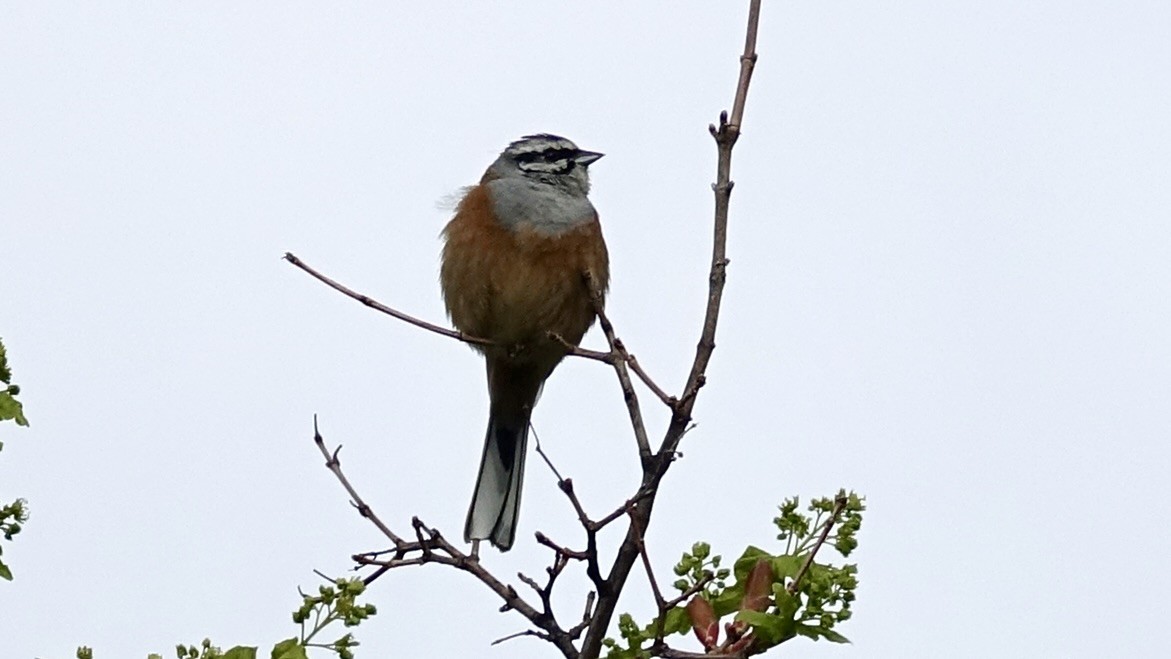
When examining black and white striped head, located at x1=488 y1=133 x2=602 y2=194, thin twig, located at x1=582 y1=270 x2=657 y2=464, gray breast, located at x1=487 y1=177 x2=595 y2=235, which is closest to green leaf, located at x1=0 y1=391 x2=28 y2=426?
thin twig, located at x1=582 y1=270 x2=657 y2=464

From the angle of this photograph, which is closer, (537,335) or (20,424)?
(20,424)

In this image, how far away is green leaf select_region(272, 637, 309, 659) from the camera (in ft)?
11.3

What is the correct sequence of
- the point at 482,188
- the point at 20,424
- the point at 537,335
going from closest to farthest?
the point at 20,424 < the point at 537,335 < the point at 482,188

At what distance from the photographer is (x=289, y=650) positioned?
11.4 feet

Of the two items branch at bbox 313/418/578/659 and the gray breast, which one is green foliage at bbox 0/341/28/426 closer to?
branch at bbox 313/418/578/659

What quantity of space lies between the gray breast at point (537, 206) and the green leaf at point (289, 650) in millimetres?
3553

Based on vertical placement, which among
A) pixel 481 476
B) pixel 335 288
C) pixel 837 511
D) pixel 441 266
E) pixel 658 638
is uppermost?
pixel 441 266

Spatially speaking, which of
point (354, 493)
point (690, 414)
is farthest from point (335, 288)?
point (690, 414)

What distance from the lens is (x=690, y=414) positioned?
360cm

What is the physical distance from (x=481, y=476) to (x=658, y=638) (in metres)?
3.37

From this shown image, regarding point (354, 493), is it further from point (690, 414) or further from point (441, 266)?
point (441, 266)

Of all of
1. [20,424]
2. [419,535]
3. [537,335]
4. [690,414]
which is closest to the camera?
[20,424]

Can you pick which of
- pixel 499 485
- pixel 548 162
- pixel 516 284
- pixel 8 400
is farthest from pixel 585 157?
pixel 8 400

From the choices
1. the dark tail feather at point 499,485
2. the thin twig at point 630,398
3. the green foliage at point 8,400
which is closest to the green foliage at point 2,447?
the green foliage at point 8,400
